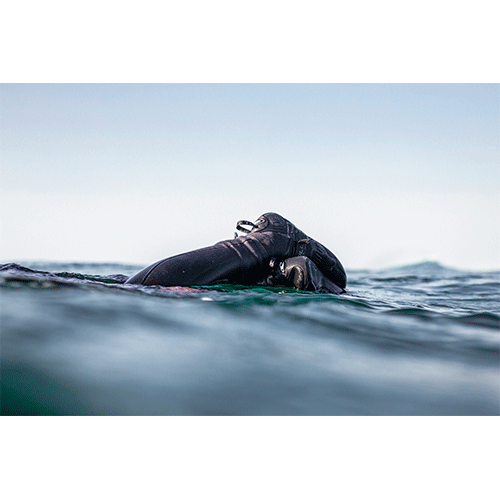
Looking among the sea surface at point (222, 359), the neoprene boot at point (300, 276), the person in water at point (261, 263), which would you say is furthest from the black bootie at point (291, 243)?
the sea surface at point (222, 359)

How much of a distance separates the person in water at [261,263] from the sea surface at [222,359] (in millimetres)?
1170

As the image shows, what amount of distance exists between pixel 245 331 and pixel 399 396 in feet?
4.32

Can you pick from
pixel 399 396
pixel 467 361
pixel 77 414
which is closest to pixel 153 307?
pixel 77 414

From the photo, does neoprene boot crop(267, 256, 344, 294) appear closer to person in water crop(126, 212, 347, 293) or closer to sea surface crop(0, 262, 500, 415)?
person in water crop(126, 212, 347, 293)

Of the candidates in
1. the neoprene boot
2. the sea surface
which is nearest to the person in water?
the neoprene boot

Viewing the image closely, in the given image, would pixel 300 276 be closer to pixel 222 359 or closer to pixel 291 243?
pixel 291 243

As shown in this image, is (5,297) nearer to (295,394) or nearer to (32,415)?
(32,415)

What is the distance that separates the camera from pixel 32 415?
2211mm

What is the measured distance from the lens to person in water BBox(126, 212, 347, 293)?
18.2 ft

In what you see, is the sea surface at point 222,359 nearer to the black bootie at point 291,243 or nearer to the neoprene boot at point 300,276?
the neoprene boot at point 300,276

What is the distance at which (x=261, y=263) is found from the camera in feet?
19.9

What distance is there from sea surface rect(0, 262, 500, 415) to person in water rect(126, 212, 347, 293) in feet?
3.84

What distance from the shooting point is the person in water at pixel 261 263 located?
218 inches

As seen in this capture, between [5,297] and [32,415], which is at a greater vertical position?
[5,297]
